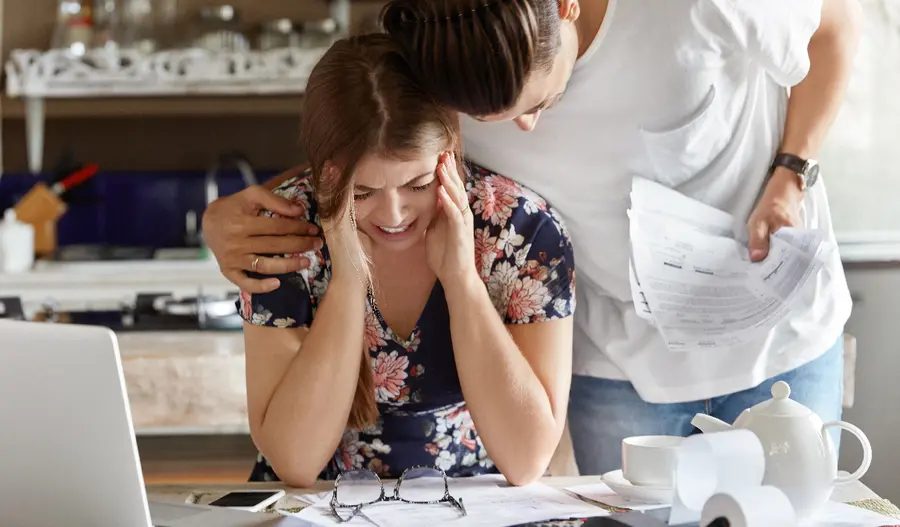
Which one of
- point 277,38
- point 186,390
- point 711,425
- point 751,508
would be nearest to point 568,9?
point 711,425

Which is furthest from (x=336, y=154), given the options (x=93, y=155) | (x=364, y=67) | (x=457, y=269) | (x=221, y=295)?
(x=93, y=155)

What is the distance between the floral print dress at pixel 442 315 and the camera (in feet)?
4.74

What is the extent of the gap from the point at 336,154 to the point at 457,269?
234 millimetres

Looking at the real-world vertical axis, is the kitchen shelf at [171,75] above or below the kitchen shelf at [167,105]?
above

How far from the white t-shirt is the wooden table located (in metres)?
0.28

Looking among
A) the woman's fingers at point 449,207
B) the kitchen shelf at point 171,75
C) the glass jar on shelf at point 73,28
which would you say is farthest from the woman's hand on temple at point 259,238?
the glass jar on shelf at point 73,28

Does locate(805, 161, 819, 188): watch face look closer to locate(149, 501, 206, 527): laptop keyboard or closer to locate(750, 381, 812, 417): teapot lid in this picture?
locate(750, 381, 812, 417): teapot lid

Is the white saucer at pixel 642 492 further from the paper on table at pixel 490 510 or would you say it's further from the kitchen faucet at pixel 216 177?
the kitchen faucet at pixel 216 177

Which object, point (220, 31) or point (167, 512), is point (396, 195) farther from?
point (220, 31)

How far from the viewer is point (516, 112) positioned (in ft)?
4.10

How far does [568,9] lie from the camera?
4.21 ft

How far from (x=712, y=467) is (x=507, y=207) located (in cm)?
58

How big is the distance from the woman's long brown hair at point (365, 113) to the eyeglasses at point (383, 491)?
35 cm

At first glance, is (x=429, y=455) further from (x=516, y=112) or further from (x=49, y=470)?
(x=49, y=470)
